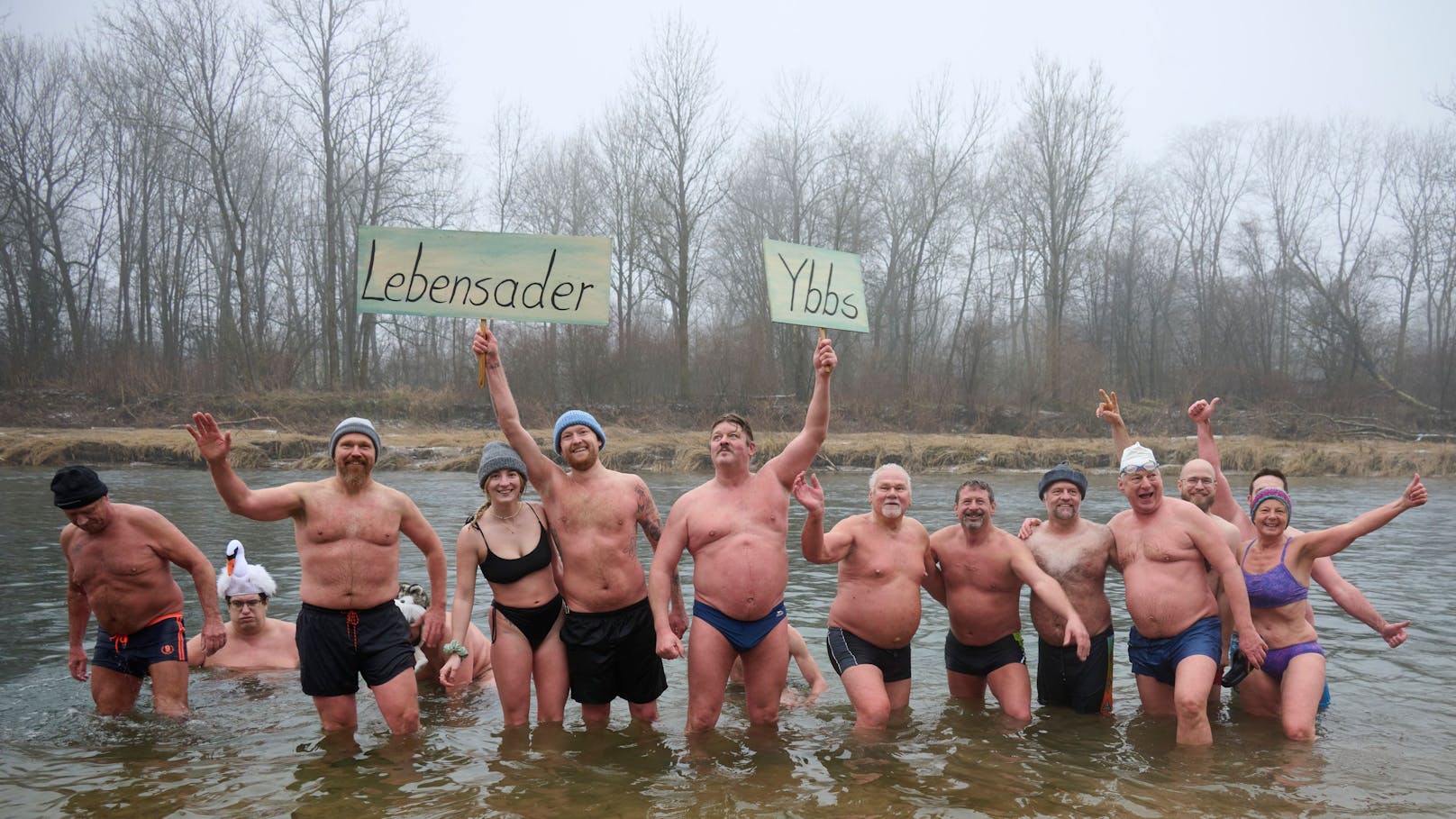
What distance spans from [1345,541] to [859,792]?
3348 millimetres

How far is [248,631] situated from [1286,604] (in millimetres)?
7375

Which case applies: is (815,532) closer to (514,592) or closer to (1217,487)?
(514,592)

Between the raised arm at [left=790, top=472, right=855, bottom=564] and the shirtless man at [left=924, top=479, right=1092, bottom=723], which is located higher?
the raised arm at [left=790, top=472, right=855, bottom=564]

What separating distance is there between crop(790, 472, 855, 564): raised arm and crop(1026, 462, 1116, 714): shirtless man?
1253mm

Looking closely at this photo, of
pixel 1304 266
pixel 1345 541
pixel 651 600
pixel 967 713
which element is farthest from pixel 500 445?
pixel 1304 266

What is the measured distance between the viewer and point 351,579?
215 inches

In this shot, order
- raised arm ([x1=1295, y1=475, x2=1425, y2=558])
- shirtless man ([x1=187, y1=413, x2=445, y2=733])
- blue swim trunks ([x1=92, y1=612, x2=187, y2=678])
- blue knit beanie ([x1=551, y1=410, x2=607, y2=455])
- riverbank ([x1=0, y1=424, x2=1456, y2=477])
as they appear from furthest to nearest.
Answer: riverbank ([x1=0, y1=424, x2=1456, y2=477]) → blue swim trunks ([x1=92, y1=612, x2=187, y2=678]) → raised arm ([x1=1295, y1=475, x2=1425, y2=558]) → blue knit beanie ([x1=551, y1=410, x2=607, y2=455]) → shirtless man ([x1=187, y1=413, x2=445, y2=733])

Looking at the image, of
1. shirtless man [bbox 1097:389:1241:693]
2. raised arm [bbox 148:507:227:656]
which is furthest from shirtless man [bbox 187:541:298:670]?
shirtless man [bbox 1097:389:1241:693]

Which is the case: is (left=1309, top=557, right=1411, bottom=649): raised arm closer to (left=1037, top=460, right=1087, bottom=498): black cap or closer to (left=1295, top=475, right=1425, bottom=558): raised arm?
(left=1295, top=475, right=1425, bottom=558): raised arm

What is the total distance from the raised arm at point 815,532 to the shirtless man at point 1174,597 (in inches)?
67.1

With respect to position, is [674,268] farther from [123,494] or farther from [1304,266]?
[1304,266]

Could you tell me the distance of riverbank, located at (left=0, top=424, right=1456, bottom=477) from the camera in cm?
2244

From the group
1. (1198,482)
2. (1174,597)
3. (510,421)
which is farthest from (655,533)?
(1198,482)

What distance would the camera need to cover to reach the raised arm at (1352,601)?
637cm
